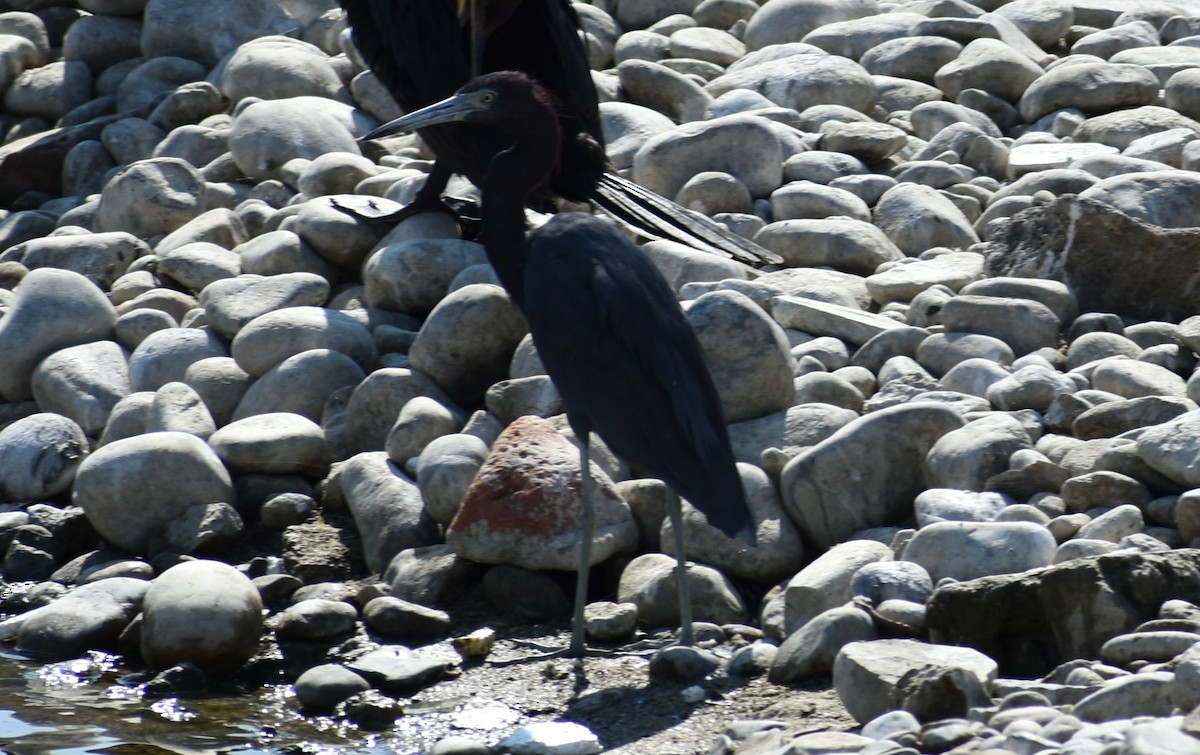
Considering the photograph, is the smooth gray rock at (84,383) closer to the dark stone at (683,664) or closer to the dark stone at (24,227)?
the dark stone at (24,227)

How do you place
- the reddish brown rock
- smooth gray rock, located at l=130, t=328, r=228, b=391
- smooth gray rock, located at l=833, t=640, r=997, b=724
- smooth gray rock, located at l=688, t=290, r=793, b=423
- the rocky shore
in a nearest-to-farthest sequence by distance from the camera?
smooth gray rock, located at l=833, t=640, r=997, b=724 → the rocky shore → the reddish brown rock → smooth gray rock, located at l=688, t=290, r=793, b=423 → smooth gray rock, located at l=130, t=328, r=228, b=391

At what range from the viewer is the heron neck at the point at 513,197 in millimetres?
5590

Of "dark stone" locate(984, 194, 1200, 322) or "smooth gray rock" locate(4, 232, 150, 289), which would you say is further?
"smooth gray rock" locate(4, 232, 150, 289)

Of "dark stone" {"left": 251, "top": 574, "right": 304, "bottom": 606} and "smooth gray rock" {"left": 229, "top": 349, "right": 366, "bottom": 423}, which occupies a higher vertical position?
"smooth gray rock" {"left": 229, "top": 349, "right": 366, "bottom": 423}

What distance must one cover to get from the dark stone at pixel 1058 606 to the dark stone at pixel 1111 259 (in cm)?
237

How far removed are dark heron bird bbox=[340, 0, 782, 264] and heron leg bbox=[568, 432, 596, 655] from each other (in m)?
1.97

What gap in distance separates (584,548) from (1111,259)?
2.88m

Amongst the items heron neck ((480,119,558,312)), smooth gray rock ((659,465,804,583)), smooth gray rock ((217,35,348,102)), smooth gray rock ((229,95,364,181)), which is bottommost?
smooth gray rock ((659,465,804,583))

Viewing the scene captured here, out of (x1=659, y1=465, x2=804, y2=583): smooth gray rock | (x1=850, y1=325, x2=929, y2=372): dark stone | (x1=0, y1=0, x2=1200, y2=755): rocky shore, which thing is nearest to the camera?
(x1=0, y1=0, x2=1200, y2=755): rocky shore

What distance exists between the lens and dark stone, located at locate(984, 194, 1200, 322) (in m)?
6.76

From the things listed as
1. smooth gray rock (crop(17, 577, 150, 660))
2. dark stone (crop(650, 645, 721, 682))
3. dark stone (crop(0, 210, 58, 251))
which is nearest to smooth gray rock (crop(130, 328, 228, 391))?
smooth gray rock (crop(17, 577, 150, 660))

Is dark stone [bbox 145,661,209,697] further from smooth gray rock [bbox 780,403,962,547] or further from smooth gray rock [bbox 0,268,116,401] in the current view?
smooth gray rock [bbox 0,268,116,401]

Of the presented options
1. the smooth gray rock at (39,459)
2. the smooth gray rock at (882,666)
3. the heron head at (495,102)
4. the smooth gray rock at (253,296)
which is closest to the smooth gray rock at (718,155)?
the smooth gray rock at (253,296)

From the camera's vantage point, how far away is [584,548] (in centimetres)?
530
